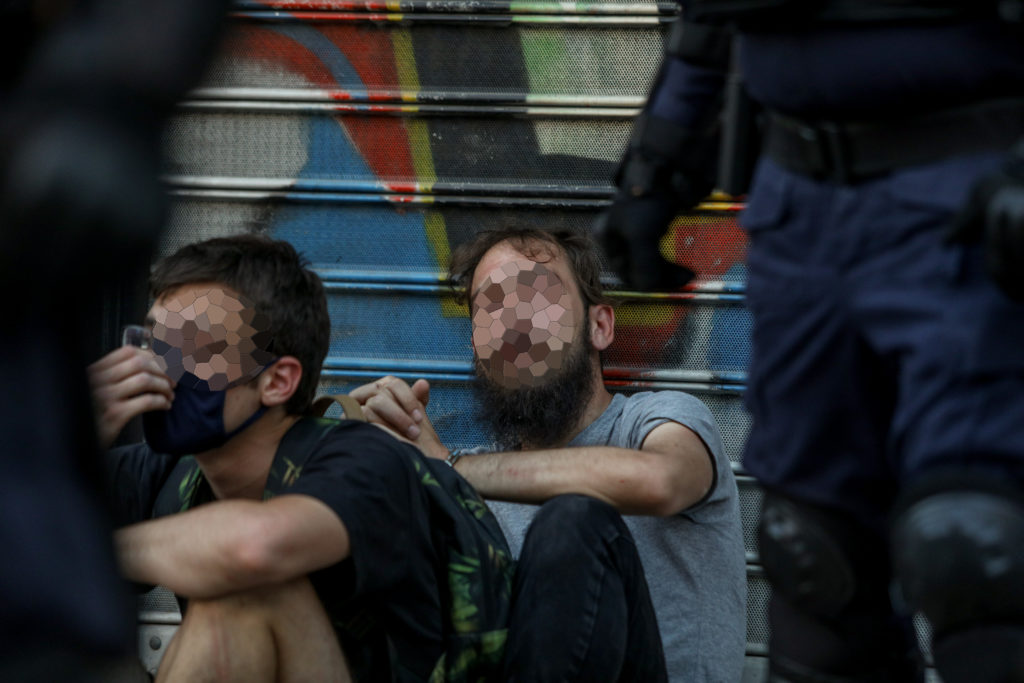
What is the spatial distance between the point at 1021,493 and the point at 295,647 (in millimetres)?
1343

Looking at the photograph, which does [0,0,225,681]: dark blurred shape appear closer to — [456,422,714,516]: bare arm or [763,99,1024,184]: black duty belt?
[763,99,1024,184]: black duty belt

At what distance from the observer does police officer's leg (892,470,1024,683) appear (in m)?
1.36

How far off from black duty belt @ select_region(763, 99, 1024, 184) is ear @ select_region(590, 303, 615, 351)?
1.57 m

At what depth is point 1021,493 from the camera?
1.37m

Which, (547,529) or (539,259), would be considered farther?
(539,259)

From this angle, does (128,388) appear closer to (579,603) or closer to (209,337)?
(209,337)

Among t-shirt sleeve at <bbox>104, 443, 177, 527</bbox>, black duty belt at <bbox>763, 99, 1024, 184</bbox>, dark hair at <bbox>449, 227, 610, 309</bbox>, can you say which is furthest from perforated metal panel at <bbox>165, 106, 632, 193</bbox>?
black duty belt at <bbox>763, 99, 1024, 184</bbox>

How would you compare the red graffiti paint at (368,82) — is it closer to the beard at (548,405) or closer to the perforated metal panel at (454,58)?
the perforated metal panel at (454,58)

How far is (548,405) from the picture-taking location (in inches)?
120

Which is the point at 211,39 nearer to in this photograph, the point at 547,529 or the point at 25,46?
the point at 25,46

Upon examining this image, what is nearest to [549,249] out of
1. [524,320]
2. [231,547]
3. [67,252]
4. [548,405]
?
[524,320]

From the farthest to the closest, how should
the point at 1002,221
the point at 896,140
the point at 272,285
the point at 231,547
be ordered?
the point at 272,285
the point at 231,547
the point at 896,140
the point at 1002,221

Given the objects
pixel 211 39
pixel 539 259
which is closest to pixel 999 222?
pixel 211 39

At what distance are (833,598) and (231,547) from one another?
1009mm
